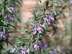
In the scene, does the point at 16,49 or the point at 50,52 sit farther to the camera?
the point at 50,52

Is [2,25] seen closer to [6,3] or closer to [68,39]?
[6,3]

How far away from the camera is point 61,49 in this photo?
1.72 meters

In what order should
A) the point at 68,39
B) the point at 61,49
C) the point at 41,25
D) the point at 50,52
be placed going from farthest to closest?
the point at 68,39 < the point at 61,49 < the point at 50,52 < the point at 41,25

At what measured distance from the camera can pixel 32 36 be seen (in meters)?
0.89

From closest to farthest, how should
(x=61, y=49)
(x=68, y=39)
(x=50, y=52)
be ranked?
(x=50, y=52) < (x=61, y=49) < (x=68, y=39)

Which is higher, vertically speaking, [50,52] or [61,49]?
[50,52]

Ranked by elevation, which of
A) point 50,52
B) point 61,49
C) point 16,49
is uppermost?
point 16,49

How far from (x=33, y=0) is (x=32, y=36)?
1246 millimetres

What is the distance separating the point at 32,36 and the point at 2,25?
254 millimetres

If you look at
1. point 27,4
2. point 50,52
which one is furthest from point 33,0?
point 50,52

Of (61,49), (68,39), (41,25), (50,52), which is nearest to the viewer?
(41,25)

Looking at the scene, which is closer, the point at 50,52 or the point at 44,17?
the point at 44,17

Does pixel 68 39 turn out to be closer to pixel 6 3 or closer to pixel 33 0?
pixel 33 0

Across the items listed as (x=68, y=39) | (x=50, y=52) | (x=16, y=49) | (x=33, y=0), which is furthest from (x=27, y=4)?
(x=16, y=49)
